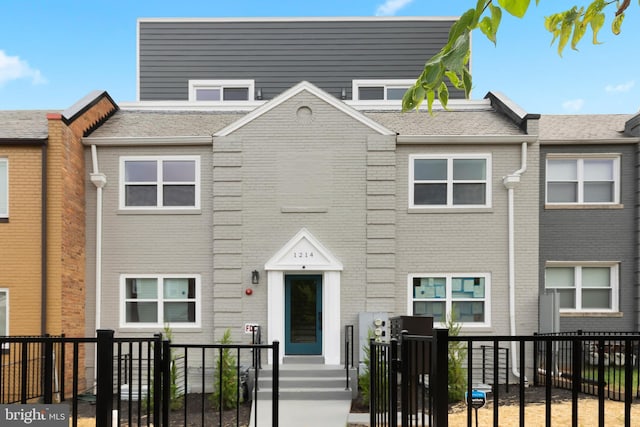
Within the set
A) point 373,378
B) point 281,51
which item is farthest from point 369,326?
point 281,51

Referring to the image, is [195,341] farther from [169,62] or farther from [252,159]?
[169,62]

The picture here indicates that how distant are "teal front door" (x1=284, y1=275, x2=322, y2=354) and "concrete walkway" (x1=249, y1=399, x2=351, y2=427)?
1.85 m

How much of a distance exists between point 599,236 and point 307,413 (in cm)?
869

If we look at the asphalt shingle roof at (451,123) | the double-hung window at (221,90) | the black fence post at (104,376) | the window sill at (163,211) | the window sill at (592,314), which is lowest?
the window sill at (592,314)

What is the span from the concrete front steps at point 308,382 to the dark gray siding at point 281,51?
1014 cm

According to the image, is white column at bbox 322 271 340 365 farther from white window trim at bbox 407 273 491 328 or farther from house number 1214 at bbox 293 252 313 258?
white window trim at bbox 407 273 491 328

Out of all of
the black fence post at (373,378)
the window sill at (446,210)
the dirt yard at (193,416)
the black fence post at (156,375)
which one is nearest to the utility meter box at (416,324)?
the black fence post at (373,378)

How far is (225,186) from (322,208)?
2.35 metres

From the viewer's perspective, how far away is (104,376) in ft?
15.9

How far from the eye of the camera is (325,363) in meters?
12.1

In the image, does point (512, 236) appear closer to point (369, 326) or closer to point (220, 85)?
point (369, 326)

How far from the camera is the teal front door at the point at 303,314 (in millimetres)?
12523

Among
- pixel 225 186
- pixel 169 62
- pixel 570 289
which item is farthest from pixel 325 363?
pixel 169 62

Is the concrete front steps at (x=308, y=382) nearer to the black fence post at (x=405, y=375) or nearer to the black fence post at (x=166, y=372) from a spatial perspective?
the black fence post at (x=166, y=372)
